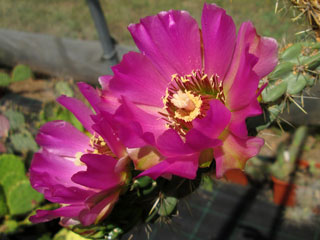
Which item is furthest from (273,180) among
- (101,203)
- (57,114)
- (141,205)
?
(101,203)

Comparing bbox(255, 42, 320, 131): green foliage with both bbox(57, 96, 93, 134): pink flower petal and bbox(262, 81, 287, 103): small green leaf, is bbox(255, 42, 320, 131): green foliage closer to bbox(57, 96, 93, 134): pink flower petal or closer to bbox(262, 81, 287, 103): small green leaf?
bbox(262, 81, 287, 103): small green leaf

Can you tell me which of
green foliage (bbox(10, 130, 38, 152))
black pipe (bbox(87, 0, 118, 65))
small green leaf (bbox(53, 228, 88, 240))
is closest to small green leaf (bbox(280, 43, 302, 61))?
small green leaf (bbox(53, 228, 88, 240))

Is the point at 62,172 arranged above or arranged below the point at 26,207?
above

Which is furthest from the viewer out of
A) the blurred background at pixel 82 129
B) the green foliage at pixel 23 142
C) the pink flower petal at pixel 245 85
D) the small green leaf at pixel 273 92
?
the green foliage at pixel 23 142

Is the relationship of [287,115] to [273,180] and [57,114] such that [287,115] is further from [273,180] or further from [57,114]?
[273,180]

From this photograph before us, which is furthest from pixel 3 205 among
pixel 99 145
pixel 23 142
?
pixel 99 145

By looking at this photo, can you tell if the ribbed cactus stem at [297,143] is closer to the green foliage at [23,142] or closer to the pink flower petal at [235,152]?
the green foliage at [23,142]

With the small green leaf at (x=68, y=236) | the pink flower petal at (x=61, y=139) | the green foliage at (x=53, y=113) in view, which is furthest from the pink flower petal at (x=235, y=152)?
the green foliage at (x=53, y=113)
